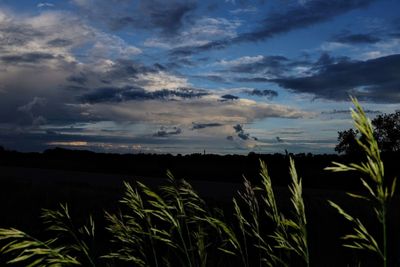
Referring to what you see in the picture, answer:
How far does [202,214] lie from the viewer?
15.6 feet

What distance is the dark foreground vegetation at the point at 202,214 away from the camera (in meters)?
2.35

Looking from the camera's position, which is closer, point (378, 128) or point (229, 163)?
point (229, 163)

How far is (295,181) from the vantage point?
2.20 metres

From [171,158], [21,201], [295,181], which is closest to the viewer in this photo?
[295,181]

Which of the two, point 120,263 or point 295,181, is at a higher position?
point 295,181

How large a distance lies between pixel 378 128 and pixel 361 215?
24.5 meters

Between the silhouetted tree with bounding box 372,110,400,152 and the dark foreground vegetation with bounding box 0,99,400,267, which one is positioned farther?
the silhouetted tree with bounding box 372,110,400,152

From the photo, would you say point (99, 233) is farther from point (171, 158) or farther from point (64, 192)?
point (171, 158)

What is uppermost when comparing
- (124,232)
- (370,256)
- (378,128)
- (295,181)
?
(378,128)

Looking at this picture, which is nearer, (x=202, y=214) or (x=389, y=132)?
(x=202, y=214)

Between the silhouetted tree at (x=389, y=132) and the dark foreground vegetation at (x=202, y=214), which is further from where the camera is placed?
the silhouetted tree at (x=389, y=132)

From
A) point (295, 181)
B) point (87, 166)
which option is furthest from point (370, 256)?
point (87, 166)

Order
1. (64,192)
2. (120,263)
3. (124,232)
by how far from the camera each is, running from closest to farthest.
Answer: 1. (124,232)
2. (120,263)
3. (64,192)

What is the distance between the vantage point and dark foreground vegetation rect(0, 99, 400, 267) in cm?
235
